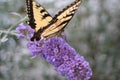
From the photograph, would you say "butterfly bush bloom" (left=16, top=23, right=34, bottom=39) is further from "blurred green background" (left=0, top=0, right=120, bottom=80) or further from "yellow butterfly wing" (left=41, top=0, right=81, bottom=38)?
"blurred green background" (left=0, top=0, right=120, bottom=80)

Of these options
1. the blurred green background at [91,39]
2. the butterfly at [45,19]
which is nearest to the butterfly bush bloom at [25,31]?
the butterfly at [45,19]

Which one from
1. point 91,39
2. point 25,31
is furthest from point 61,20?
point 91,39

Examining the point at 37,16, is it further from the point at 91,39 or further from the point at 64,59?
the point at 91,39

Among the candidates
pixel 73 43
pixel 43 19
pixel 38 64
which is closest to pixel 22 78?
pixel 38 64

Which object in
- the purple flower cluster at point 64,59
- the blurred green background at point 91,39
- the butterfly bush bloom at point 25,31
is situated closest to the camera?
the purple flower cluster at point 64,59

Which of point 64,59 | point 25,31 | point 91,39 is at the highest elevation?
point 91,39

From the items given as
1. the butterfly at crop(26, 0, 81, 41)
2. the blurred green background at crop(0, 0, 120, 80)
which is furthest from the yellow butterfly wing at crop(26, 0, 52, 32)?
the blurred green background at crop(0, 0, 120, 80)

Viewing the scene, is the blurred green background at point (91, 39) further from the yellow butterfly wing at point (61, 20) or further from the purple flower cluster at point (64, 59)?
the purple flower cluster at point (64, 59)
